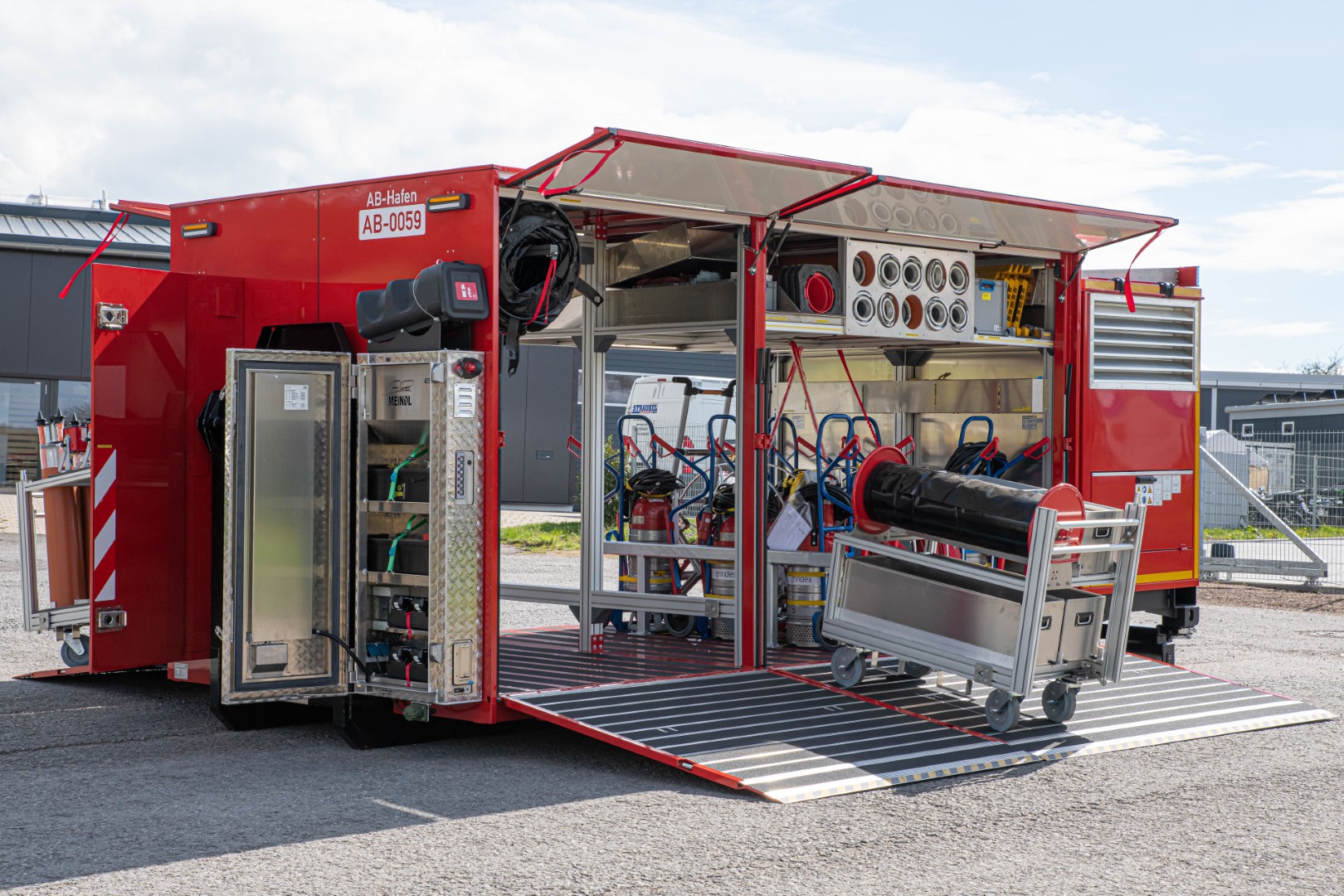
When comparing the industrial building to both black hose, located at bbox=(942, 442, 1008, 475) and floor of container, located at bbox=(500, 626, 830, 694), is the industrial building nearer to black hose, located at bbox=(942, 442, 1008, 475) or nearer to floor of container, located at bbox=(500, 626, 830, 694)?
floor of container, located at bbox=(500, 626, 830, 694)

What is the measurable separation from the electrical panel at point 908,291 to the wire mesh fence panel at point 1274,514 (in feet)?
26.9

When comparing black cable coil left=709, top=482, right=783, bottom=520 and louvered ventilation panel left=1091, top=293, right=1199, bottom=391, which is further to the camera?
louvered ventilation panel left=1091, top=293, right=1199, bottom=391

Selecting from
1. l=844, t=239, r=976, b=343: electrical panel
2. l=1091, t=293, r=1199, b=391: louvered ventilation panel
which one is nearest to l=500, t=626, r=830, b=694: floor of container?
l=844, t=239, r=976, b=343: electrical panel

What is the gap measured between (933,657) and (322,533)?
3.24m

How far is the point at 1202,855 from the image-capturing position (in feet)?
16.6

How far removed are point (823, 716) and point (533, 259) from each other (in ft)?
9.17

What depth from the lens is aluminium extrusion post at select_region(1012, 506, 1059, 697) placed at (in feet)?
21.8

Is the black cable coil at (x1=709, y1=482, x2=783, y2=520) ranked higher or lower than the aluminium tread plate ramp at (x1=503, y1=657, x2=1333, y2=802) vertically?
higher

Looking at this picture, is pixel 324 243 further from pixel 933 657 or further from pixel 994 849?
pixel 994 849

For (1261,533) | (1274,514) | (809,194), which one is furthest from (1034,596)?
(1261,533)

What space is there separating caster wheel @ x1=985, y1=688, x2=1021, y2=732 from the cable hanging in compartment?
2982 mm

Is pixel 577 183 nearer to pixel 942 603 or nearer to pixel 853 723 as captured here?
pixel 942 603

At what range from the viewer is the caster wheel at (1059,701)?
23.2 ft

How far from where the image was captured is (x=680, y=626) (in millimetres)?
9578
